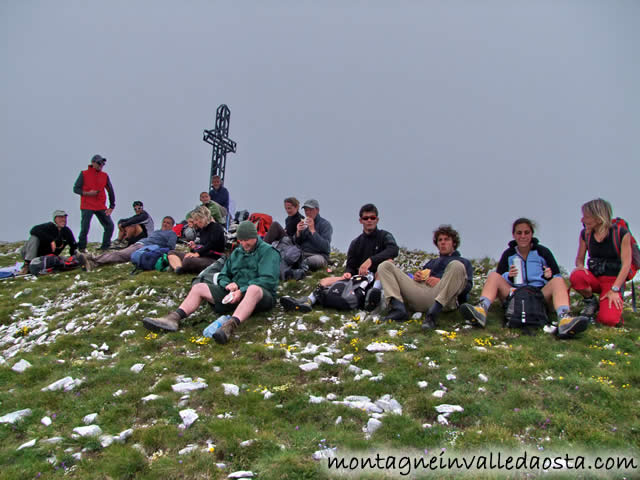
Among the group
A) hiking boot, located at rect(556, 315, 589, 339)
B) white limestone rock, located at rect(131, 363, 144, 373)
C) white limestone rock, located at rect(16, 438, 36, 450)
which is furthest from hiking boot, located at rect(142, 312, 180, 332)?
hiking boot, located at rect(556, 315, 589, 339)

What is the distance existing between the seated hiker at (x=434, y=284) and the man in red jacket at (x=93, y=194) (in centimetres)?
1383

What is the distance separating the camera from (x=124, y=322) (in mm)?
9828

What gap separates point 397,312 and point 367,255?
2.13 meters

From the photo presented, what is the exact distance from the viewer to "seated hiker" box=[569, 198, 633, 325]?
8.68 metres

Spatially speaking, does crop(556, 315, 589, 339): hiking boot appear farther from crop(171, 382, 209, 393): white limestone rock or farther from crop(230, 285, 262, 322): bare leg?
crop(171, 382, 209, 393): white limestone rock

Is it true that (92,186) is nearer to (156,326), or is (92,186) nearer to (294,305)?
(156,326)

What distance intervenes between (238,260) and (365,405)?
5.22 meters

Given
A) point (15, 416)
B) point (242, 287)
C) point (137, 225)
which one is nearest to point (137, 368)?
point (15, 416)

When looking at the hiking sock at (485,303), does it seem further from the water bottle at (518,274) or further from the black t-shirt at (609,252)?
the black t-shirt at (609,252)

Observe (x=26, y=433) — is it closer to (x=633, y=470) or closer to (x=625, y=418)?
(x=633, y=470)

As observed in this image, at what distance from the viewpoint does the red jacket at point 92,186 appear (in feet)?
57.7

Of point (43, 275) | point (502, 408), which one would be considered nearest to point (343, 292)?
point (502, 408)

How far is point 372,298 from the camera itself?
1007cm

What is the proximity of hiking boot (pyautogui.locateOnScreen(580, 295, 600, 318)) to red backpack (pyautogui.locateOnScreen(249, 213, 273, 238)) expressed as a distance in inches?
462
